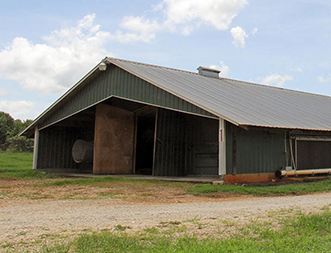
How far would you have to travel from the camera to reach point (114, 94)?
613 inches

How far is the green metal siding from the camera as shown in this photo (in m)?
13.4

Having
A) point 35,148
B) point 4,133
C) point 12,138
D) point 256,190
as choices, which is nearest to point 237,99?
point 256,190

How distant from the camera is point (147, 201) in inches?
358

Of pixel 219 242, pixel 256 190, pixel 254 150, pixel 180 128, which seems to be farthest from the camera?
pixel 180 128

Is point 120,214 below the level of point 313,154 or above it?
below

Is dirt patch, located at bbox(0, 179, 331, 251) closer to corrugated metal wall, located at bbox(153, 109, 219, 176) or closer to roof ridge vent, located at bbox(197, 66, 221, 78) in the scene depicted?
corrugated metal wall, located at bbox(153, 109, 219, 176)

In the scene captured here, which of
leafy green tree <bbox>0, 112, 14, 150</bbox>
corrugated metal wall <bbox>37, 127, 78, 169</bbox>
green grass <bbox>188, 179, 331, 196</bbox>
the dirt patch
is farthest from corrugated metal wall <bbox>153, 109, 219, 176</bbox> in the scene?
leafy green tree <bbox>0, 112, 14, 150</bbox>

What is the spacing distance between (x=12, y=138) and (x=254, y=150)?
4481cm

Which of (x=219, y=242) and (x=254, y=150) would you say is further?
(x=254, y=150)

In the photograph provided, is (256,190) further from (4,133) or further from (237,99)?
(4,133)

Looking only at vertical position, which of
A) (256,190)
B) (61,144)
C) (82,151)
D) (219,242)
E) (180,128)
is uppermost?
(180,128)

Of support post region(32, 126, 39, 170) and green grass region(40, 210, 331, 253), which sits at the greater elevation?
support post region(32, 126, 39, 170)

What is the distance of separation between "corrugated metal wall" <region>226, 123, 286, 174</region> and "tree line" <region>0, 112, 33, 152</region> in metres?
38.9

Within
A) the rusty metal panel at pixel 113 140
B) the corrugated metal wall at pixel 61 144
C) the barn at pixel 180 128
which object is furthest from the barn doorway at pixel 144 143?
the corrugated metal wall at pixel 61 144
